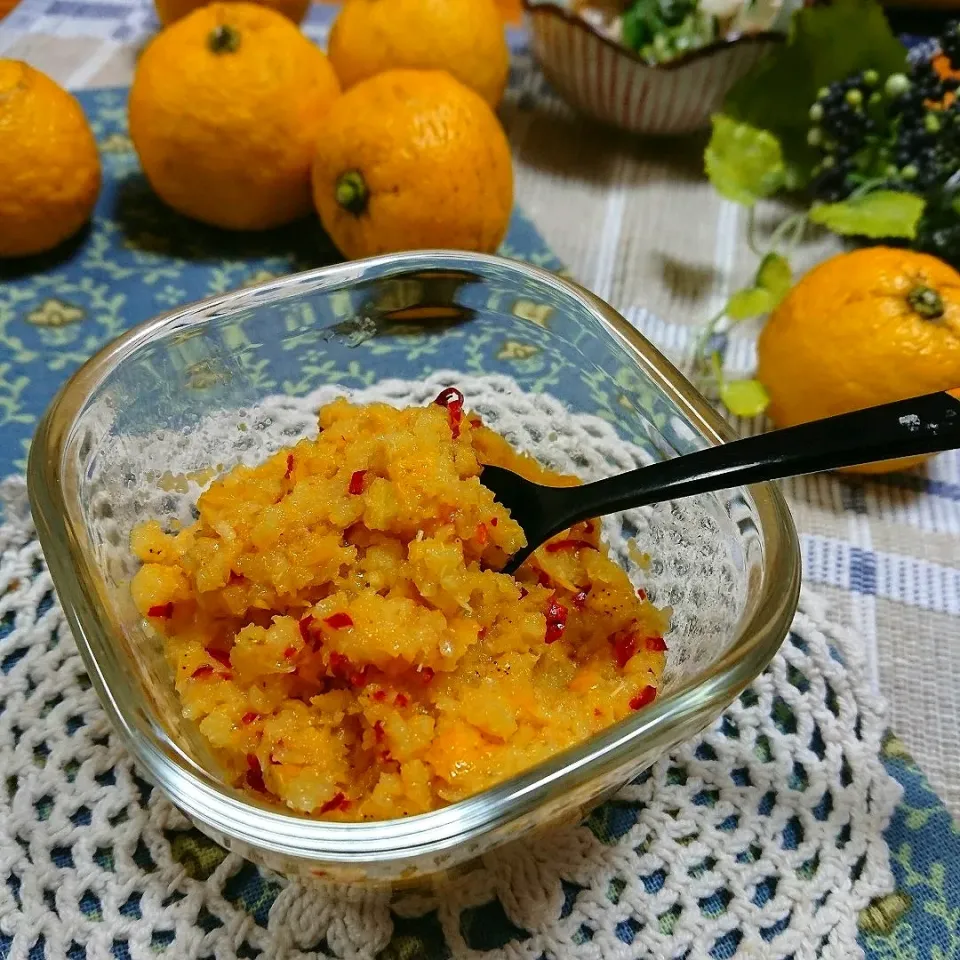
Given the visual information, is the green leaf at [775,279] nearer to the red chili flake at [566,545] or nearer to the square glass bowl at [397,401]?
the square glass bowl at [397,401]

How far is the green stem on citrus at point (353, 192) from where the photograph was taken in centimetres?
109

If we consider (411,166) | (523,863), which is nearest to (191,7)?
(411,166)

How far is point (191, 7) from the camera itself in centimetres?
143

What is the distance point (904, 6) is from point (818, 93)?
74 centimetres

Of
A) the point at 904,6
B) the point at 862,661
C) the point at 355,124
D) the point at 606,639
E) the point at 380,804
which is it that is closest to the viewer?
the point at 380,804

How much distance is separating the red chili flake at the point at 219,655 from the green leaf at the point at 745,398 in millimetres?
652

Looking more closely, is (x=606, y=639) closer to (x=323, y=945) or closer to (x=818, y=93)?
(x=323, y=945)

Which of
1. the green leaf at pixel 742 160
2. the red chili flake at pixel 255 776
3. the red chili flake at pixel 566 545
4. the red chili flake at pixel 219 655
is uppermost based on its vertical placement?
the green leaf at pixel 742 160

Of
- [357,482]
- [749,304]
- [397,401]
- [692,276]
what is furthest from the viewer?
[692,276]

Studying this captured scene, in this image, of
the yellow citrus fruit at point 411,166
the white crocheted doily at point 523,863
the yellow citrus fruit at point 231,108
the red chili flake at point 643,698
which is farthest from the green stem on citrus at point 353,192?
the red chili flake at point 643,698

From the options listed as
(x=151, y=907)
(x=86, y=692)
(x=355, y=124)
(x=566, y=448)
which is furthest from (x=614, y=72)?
(x=151, y=907)

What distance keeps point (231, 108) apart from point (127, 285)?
270mm

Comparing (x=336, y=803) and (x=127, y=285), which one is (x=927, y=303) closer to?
(x=336, y=803)

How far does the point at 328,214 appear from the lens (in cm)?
115
